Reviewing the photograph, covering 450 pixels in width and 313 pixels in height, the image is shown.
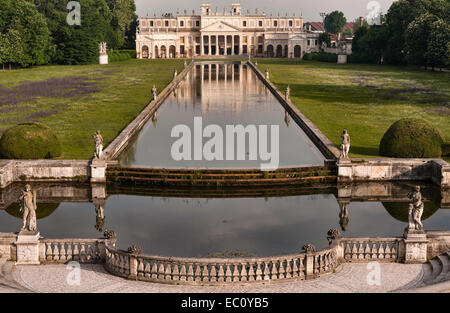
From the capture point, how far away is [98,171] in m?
26.8

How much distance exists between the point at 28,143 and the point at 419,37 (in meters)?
65.4

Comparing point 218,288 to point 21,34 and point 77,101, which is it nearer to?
point 77,101

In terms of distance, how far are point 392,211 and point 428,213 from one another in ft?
4.21

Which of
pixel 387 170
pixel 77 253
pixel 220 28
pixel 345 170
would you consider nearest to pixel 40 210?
pixel 77 253

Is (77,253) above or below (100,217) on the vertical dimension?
above

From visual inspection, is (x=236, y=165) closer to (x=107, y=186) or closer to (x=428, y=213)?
(x=107, y=186)

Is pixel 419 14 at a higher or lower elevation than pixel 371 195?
higher

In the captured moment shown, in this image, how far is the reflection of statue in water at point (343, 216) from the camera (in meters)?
20.9

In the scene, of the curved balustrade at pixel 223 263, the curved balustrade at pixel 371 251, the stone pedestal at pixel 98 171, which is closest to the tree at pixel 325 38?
the stone pedestal at pixel 98 171

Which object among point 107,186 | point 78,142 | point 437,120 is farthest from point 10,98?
point 437,120

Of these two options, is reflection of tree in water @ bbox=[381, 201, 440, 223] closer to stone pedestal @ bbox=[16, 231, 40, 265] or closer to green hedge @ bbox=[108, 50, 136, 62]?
stone pedestal @ bbox=[16, 231, 40, 265]

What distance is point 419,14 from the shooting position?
90.1m

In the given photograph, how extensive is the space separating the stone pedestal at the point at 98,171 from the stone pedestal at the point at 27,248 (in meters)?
10.2

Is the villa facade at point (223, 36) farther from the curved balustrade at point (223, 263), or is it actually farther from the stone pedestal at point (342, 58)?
the curved balustrade at point (223, 263)
